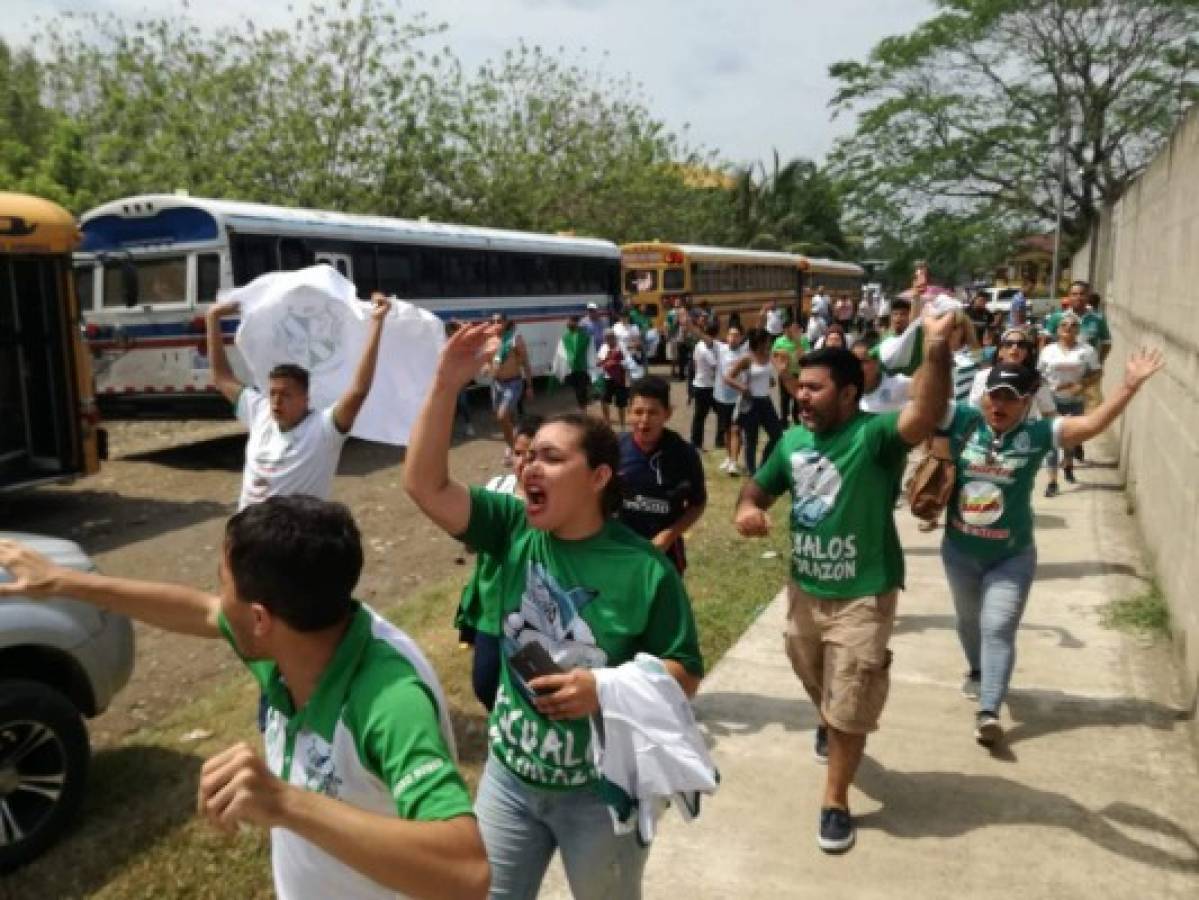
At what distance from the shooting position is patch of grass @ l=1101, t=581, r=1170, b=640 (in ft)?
19.4

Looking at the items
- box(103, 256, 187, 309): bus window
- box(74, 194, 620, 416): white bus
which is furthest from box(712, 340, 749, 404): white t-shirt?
box(103, 256, 187, 309): bus window

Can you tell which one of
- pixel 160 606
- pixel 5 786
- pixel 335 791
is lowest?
pixel 5 786

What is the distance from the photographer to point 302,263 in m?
12.9

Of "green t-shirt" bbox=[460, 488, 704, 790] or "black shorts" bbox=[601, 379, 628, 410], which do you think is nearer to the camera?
"green t-shirt" bbox=[460, 488, 704, 790]

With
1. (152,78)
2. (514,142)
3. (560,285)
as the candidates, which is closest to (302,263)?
(560,285)

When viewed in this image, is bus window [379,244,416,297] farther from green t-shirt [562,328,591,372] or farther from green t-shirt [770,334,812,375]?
green t-shirt [770,334,812,375]

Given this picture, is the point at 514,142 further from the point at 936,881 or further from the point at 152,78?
the point at 936,881

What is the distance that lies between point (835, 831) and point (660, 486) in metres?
1.53

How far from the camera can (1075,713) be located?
487 cm

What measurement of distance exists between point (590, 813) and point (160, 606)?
1.12m

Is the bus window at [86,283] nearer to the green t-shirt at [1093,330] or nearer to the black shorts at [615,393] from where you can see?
the black shorts at [615,393]

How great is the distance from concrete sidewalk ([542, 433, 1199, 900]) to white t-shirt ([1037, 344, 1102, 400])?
12.6ft

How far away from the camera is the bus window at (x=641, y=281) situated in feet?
82.1

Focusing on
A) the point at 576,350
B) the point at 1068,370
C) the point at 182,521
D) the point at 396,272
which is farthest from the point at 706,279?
the point at 182,521
